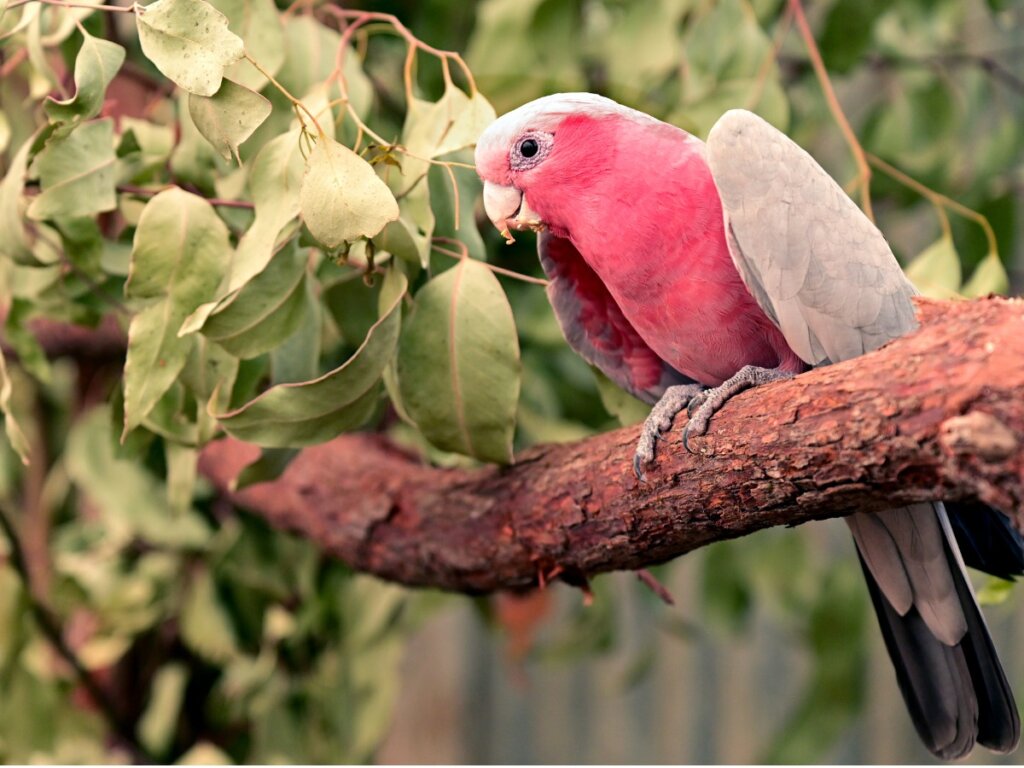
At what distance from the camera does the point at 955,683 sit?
983 millimetres

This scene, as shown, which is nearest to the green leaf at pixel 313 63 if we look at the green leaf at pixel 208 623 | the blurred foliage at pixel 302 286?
the blurred foliage at pixel 302 286

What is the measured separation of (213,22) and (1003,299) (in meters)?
0.58

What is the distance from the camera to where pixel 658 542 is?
92 centimetres

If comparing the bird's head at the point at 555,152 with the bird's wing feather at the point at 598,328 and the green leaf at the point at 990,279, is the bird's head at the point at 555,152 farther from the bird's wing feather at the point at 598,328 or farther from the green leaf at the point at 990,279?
the green leaf at the point at 990,279

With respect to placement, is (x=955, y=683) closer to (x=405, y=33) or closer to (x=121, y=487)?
(x=405, y=33)

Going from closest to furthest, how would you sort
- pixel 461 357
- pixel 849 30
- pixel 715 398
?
1. pixel 715 398
2. pixel 461 357
3. pixel 849 30

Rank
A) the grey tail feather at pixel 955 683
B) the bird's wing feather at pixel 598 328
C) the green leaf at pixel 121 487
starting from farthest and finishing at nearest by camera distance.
→ the green leaf at pixel 121 487
the bird's wing feather at pixel 598 328
the grey tail feather at pixel 955 683

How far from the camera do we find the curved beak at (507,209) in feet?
3.03

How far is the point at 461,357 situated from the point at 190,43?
355 mm

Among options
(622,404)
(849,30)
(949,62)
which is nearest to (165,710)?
(622,404)

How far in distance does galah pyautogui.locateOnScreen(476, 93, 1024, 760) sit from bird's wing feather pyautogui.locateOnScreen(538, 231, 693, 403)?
50mm

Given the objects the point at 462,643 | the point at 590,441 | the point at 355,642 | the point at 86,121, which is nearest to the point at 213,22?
the point at 86,121

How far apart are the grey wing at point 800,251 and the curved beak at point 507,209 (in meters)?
0.17

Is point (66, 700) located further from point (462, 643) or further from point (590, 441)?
point (462, 643)
